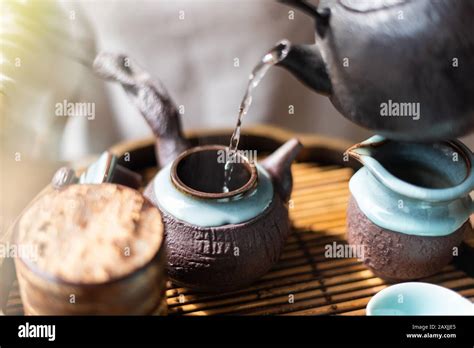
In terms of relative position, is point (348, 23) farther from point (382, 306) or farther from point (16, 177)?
point (16, 177)

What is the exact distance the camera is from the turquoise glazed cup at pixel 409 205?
2.68ft

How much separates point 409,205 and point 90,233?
439 mm

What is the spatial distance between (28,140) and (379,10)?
670 mm

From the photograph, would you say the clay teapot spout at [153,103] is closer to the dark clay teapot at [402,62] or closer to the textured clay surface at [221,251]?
the textured clay surface at [221,251]

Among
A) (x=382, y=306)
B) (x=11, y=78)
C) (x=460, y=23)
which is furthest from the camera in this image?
(x=11, y=78)

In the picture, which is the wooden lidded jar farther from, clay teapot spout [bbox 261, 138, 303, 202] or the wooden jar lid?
clay teapot spout [bbox 261, 138, 303, 202]

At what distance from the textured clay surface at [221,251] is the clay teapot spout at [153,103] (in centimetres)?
16

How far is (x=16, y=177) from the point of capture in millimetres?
1016

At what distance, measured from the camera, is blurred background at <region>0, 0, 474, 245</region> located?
102cm

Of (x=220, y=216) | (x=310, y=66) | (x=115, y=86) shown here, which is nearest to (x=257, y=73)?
(x=310, y=66)

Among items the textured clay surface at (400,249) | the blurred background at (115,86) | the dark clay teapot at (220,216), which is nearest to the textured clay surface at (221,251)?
the dark clay teapot at (220,216)
